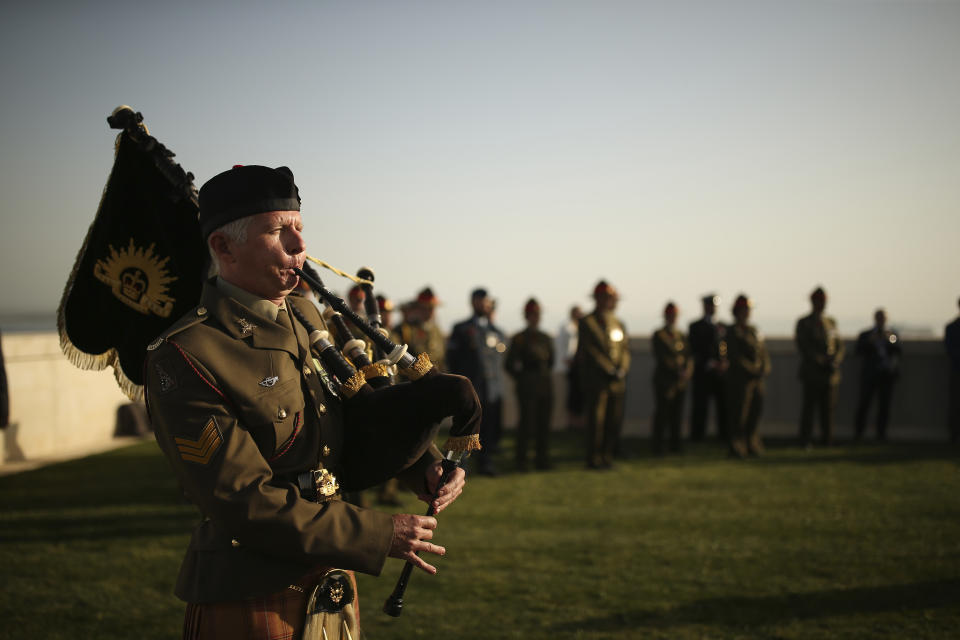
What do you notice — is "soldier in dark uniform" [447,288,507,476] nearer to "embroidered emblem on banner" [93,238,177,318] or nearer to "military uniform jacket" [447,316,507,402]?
"military uniform jacket" [447,316,507,402]

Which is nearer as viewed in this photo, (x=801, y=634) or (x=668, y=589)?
(x=801, y=634)

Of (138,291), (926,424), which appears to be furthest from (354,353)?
(926,424)

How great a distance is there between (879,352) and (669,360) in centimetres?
386

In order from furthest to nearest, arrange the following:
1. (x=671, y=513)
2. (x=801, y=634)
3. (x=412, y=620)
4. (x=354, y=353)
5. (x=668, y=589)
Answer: (x=671, y=513)
(x=668, y=589)
(x=412, y=620)
(x=801, y=634)
(x=354, y=353)

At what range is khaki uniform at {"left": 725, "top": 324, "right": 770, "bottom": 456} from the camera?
35.6 feet

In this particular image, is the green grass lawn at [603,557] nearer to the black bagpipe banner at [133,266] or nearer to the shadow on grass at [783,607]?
the shadow on grass at [783,607]

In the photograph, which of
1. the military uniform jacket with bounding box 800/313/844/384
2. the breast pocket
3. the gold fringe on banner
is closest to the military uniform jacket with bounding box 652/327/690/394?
the military uniform jacket with bounding box 800/313/844/384

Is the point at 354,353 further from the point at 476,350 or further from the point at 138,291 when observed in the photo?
the point at 476,350

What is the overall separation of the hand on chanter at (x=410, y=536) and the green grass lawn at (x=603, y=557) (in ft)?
9.81

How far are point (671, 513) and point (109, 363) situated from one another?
6.04 metres

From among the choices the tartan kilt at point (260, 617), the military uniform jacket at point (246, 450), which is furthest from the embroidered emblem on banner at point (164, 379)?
the tartan kilt at point (260, 617)

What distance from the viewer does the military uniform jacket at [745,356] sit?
10.9 meters

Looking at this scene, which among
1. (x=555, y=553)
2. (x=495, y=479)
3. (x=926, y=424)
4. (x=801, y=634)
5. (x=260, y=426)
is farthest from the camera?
(x=926, y=424)

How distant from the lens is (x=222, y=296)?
202 cm
